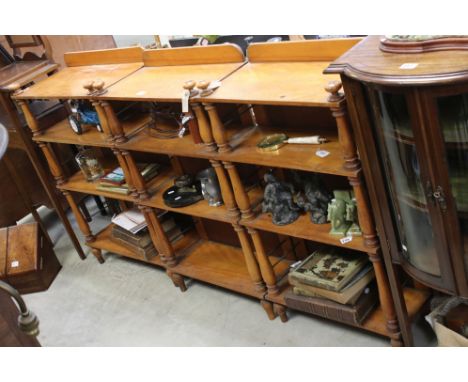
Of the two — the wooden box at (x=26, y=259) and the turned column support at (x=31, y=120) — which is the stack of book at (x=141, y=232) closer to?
the wooden box at (x=26, y=259)

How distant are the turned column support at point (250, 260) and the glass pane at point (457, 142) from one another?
4.08 feet

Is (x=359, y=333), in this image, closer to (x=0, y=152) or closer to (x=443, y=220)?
(x=443, y=220)

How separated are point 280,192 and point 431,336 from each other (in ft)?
3.25

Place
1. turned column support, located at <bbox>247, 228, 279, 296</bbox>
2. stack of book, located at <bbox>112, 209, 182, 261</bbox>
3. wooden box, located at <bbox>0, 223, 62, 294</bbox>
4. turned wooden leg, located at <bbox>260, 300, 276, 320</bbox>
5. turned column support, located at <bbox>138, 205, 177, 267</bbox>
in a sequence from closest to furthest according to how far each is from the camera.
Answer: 1. turned column support, located at <bbox>247, 228, 279, 296</bbox>
2. turned wooden leg, located at <bbox>260, 300, 276, 320</bbox>
3. turned column support, located at <bbox>138, 205, 177, 267</bbox>
4. stack of book, located at <bbox>112, 209, 182, 261</bbox>
5. wooden box, located at <bbox>0, 223, 62, 294</bbox>

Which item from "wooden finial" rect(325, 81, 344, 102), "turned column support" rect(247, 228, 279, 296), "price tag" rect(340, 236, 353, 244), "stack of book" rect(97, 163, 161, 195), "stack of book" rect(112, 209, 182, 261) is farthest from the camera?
"stack of book" rect(112, 209, 182, 261)

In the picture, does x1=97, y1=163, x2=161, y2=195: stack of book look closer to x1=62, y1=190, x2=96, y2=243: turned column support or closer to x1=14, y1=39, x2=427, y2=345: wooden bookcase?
x1=14, y1=39, x2=427, y2=345: wooden bookcase

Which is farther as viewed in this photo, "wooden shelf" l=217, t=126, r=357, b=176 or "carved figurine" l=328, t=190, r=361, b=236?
"carved figurine" l=328, t=190, r=361, b=236

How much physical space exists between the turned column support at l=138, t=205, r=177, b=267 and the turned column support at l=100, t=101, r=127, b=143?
431 millimetres

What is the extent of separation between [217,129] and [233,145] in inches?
5.3

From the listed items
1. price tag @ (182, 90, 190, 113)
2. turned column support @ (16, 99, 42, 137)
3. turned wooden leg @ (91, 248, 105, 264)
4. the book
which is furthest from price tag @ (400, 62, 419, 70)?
turned wooden leg @ (91, 248, 105, 264)

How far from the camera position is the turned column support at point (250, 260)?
3.01 m

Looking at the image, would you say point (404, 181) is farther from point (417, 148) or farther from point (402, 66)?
point (402, 66)

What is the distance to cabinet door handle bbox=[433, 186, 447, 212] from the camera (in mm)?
1940

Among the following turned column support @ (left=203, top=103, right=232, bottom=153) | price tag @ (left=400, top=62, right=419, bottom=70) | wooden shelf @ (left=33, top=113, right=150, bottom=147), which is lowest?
wooden shelf @ (left=33, top=113, right=150, bottom=147)
